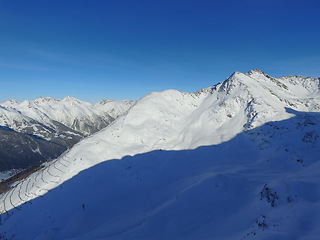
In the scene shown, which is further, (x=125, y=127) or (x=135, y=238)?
(x=125, y=127)

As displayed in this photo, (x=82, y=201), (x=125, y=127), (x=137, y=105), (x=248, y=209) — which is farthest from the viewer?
(x=137, y=105)

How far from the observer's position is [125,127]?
49.6 m

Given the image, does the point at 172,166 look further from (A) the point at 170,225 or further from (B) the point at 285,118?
(B) the point at 285,118

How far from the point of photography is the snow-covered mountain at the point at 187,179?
64.2 ft

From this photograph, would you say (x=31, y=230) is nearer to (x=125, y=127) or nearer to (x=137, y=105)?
(x=125, y=127)

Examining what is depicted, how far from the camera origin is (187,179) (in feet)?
107

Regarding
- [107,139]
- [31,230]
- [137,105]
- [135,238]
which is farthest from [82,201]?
[137,105]

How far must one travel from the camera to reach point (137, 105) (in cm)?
5991

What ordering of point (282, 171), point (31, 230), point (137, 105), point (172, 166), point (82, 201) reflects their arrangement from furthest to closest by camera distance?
point (137, 105) → point (172, 166) → point (282, 171) → point (82, 201) → point (31, 230)

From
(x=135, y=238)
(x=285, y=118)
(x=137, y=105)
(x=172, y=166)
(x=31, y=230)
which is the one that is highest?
(x=137, y=105)

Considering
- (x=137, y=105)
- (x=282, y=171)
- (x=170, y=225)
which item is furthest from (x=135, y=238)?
(x=137, y=105)

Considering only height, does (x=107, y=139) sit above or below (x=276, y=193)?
above

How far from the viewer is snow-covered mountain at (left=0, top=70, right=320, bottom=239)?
19.6 meters

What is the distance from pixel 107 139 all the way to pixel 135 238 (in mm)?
27416
